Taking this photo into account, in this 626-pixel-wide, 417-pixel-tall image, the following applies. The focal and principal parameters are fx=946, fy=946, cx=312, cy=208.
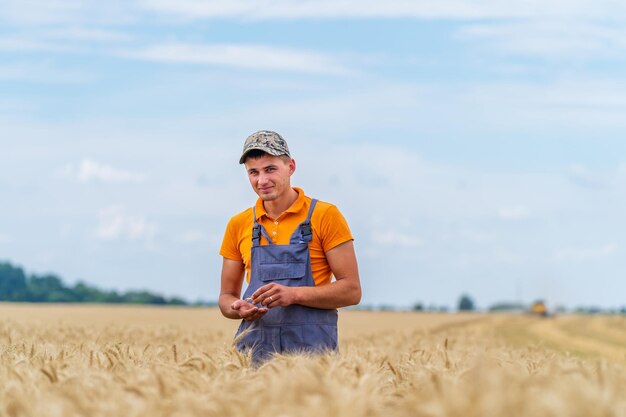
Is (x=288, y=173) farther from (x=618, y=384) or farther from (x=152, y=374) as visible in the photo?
(x=618, y=384)

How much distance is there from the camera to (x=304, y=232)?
22.0 feet

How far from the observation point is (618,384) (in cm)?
400

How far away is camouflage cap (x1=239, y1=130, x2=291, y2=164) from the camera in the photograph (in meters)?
6.43

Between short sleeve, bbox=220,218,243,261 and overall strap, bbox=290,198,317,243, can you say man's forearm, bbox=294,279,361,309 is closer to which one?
overall strap, bbox=290,198,317,243

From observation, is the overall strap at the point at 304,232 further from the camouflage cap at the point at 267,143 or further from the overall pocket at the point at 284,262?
the camouflage cap at the point at 267,143

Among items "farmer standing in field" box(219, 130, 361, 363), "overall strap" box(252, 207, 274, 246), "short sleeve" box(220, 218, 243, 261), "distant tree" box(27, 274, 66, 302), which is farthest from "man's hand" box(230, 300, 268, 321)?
"distant tree" box(27, 274, 66, 302)

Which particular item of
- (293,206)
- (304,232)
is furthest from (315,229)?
(293,206)


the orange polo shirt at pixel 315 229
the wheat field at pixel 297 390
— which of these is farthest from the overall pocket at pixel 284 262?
the wheat field at pixel 297 390

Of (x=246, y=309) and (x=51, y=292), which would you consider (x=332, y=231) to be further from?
(x=51, y=292)

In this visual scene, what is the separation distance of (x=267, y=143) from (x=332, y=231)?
2.61 ft

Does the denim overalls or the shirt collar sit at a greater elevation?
the shirt collar

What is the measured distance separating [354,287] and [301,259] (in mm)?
429

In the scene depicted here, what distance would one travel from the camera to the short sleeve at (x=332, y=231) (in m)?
6.71

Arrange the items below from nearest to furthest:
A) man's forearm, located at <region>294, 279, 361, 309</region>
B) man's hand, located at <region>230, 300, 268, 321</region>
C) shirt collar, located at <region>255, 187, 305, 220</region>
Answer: man's hand, located at <region>230, 300, 268, 321</region> < man's forearm, located at <region>294, 279, 361, 309</region> < shirt collar, located at <region>255, 187, 305, 220</region>
